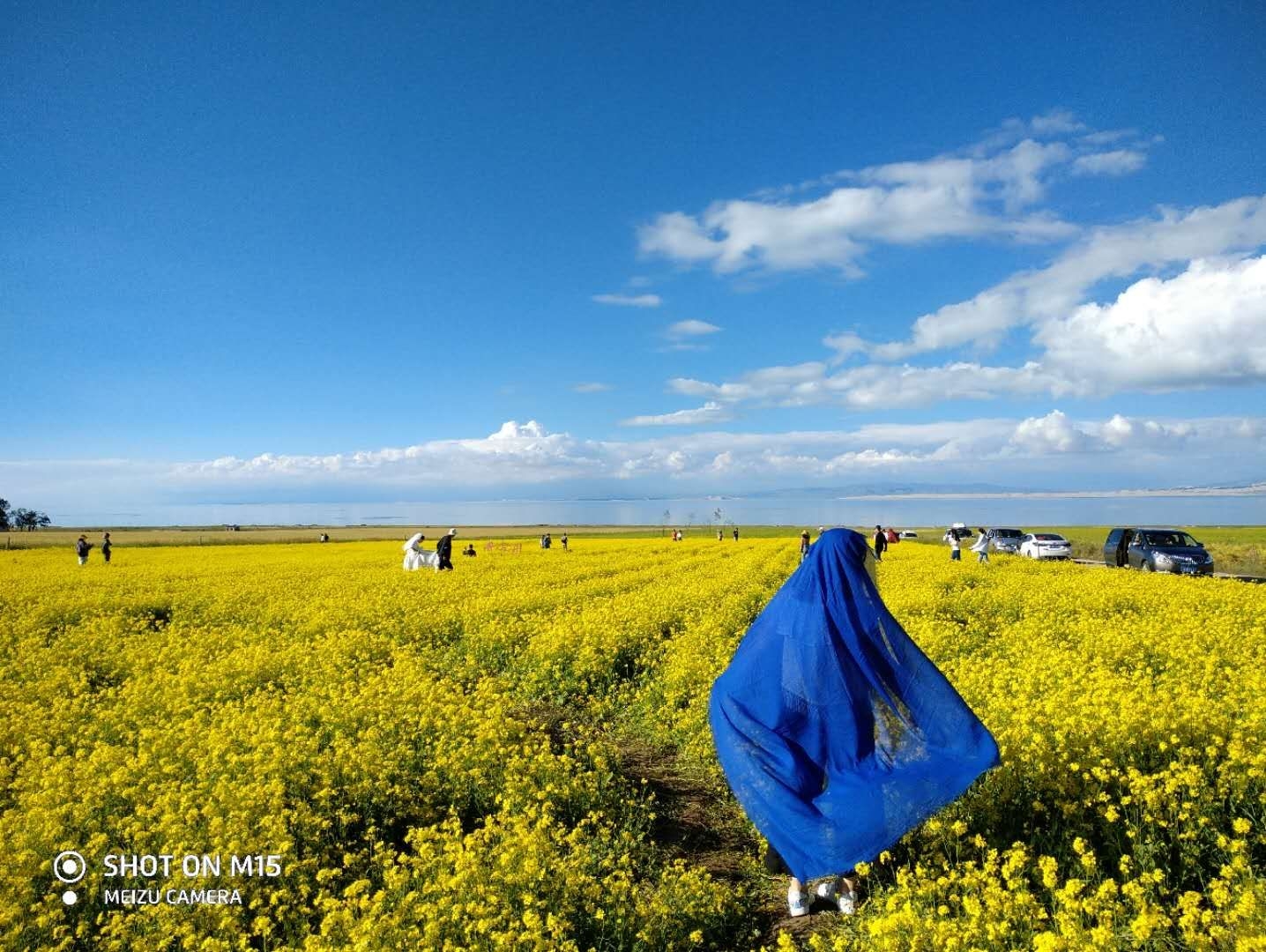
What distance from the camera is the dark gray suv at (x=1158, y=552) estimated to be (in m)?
26.5

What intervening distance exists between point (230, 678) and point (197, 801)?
4.63 meters

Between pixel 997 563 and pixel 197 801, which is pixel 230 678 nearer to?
pixel 197 801

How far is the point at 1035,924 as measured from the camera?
380 centimetres

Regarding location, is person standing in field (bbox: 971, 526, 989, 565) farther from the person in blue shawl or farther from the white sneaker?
the white sneaker

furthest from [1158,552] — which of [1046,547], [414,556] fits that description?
[414,556]

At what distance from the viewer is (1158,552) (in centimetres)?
2736

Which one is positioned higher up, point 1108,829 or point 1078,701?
point 1078,701

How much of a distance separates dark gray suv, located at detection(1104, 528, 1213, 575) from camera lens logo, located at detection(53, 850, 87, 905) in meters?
31.5

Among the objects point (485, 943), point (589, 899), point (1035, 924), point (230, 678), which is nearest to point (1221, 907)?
point (1035, 924)

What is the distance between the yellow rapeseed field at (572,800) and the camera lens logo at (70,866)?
74 millimetres

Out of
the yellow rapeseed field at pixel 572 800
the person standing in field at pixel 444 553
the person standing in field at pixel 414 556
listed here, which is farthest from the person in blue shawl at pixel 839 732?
the person standing in field at pixel 414 556

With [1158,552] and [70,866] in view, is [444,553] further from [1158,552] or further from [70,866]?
[1158,552]

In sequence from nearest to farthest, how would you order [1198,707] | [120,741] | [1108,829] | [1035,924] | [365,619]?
1. [1035,924]
2. [1108,829]
3. [1198,707]
4. [120,741]
5. [365,619]

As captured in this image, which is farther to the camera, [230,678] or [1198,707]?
[230,678]
